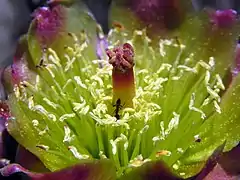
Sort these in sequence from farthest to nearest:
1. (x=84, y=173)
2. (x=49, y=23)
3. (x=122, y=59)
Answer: (x=49, y=23)
(x=122, y=59)
(x=84, y=173)

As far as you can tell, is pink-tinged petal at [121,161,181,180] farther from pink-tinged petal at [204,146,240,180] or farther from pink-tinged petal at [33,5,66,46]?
pink-tinged petal at [33,5,66,46]

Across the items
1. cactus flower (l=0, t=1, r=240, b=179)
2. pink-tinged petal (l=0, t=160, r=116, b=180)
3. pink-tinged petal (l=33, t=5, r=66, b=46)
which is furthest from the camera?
pink-tinged petal (l=33, t=5, r=66, b=46)

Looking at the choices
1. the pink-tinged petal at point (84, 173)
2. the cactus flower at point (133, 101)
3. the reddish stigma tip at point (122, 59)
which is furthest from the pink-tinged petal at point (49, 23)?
the pink-tinged petal at point (84, 173)

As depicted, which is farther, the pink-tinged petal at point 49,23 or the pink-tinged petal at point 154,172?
the pink-tinged petal at point 49,23

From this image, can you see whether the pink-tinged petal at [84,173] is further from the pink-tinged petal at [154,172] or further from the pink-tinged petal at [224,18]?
the pink-tinged petal at [224,18]

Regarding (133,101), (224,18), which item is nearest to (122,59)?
(133,101)

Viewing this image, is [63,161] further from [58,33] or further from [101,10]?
[101,10]

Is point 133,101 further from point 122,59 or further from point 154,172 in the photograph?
point 154,172

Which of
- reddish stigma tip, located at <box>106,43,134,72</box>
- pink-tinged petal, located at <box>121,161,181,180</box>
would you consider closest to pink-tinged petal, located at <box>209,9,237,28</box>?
reddish stigma tip, located at <box>106,43,134,72</box>

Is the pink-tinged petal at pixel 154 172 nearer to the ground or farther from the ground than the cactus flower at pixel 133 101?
farther from the ground

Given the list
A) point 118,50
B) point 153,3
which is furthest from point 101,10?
point 118,50

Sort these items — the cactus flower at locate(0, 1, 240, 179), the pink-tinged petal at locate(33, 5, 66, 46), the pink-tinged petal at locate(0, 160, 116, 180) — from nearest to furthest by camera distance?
the pink-tinged petal at locate(0, 160, 116, 180), the cactus flower at locate(0, 1, 240, 179), the pink-tinged petal at locate(33, 5, 66, 46)
